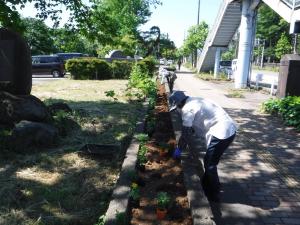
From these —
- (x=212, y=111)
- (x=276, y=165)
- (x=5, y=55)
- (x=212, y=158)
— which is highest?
(x=5, y=55)

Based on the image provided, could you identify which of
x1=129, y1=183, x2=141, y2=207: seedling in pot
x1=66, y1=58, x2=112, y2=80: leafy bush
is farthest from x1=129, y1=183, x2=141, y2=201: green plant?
x1=66, y1=58, x2=112, y2=80: leafy bush

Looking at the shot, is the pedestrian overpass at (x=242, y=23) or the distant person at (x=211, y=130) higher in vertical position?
the pedestrian overpass at (x=242, y=23)

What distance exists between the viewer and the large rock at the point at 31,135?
6.04m

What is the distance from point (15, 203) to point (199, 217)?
217cm

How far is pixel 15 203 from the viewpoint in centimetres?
431

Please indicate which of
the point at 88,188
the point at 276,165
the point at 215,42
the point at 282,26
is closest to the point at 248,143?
the point at 276,165

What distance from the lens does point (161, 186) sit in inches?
201

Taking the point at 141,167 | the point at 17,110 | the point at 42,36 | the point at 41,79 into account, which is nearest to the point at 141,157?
the point at 141,167

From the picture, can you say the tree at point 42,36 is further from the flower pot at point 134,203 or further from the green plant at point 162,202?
the green plant at point 162,202

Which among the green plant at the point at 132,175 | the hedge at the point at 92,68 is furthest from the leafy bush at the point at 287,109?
the hedge at the point at 92,68

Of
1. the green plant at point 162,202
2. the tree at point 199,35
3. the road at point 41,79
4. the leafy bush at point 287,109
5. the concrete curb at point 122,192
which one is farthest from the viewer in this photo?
the tree at point 199,35

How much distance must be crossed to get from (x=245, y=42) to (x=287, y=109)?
9.72 m

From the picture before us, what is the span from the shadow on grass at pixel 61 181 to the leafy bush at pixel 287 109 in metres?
4.63

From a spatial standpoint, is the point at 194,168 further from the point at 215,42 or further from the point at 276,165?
the point at 215,42
